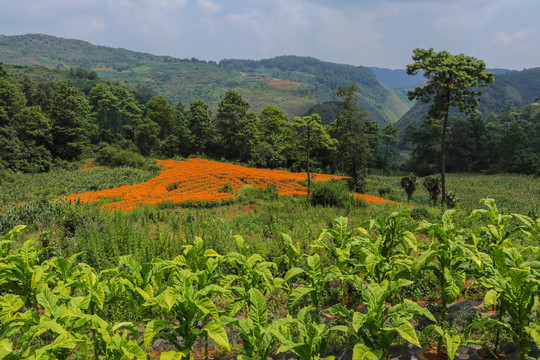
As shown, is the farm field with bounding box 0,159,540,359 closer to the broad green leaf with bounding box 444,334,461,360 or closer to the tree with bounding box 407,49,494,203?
the broad green leaf with bounding box 444,334,461,360

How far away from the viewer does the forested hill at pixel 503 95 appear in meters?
120

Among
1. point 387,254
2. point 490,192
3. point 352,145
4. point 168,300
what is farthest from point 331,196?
point 490,192

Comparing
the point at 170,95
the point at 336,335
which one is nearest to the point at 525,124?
the point at 336,335

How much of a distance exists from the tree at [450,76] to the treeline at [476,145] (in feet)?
99.8

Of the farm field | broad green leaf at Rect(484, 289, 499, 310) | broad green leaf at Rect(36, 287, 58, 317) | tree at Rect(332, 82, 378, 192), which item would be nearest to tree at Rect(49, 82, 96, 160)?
tree at Rect(332, 82, 378, 192)

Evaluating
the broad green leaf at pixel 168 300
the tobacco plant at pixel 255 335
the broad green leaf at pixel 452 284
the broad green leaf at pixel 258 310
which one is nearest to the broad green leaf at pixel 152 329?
the broad green leaf at pixel 168 300

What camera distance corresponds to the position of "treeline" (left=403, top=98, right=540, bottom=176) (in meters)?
45.8

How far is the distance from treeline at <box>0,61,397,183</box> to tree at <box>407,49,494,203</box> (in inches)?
232

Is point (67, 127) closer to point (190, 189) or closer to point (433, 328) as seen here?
point (190, 189)

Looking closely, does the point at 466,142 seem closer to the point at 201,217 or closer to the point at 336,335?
the point at 201,217

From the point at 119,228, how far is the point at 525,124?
230 feet

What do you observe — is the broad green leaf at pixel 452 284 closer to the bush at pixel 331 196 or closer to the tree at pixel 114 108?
the bush at pixel 331 196

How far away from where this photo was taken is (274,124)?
43.9 meters

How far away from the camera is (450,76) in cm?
1886
